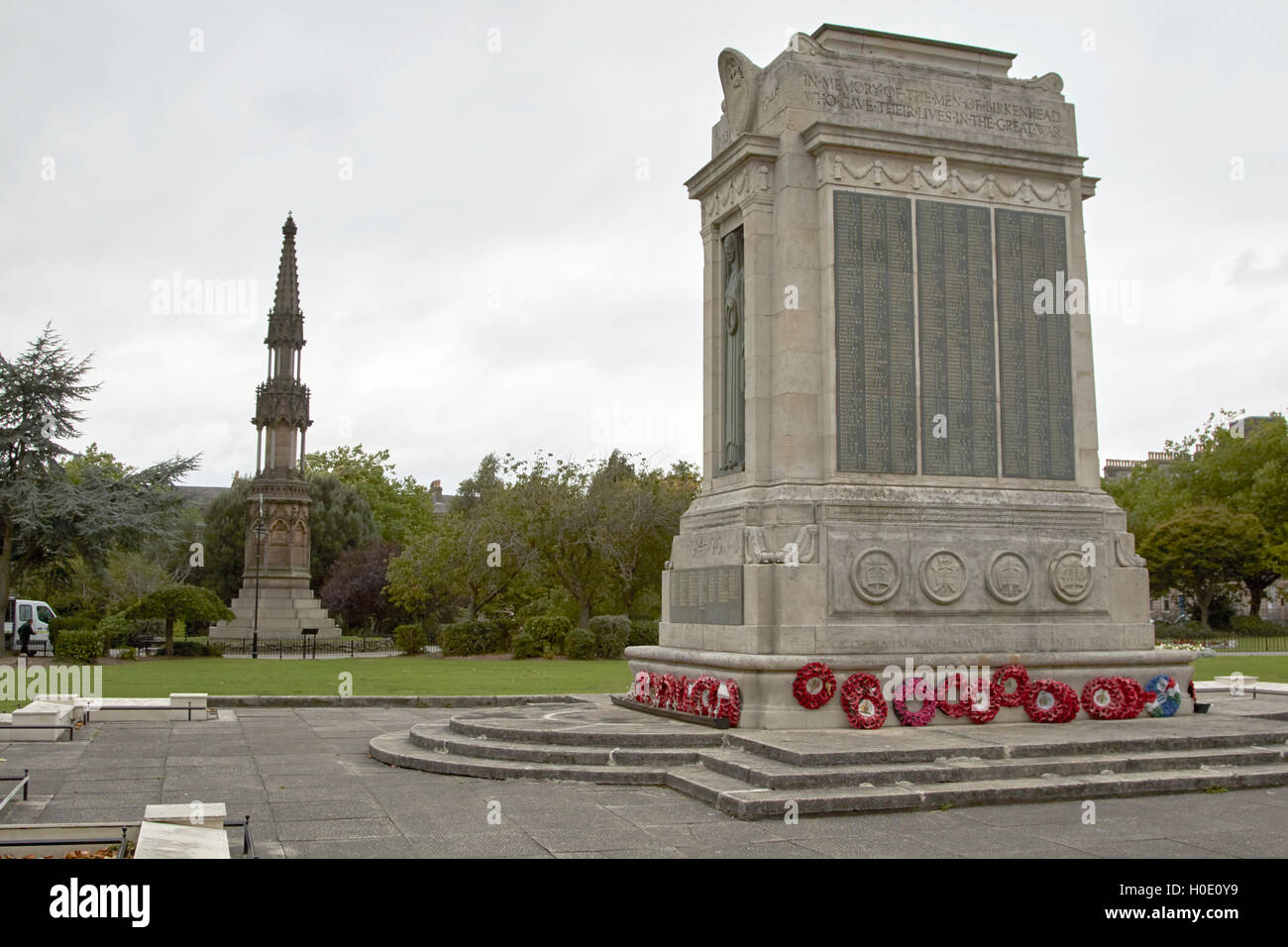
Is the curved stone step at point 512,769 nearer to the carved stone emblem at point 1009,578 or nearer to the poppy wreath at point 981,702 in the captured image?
the poppy wreath at point 981,702

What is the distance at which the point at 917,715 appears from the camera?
1355cm

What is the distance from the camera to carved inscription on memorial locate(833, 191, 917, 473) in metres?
14.8

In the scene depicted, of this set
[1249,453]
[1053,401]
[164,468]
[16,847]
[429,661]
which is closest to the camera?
[16,847]

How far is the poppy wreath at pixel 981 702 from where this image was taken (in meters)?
13.8

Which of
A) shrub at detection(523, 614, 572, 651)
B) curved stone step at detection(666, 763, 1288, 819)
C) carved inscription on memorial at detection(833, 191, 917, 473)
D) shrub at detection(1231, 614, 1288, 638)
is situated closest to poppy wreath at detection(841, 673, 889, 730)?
curved stone step at detection(666, 763, 1288, 819)

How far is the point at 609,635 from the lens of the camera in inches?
1539

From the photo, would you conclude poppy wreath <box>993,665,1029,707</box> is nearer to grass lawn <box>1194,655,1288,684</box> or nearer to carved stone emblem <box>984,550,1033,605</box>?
carved stone emblem <box>984,550,1033,605</box>

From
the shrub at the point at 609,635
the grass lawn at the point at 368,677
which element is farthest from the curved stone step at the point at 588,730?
the shrub at the point at 609,635

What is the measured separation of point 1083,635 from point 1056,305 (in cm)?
448

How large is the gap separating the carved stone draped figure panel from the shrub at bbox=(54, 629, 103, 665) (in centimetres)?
2455

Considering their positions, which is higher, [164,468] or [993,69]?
[993,69]

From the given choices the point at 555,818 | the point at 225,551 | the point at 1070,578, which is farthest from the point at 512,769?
the point at 225,551
